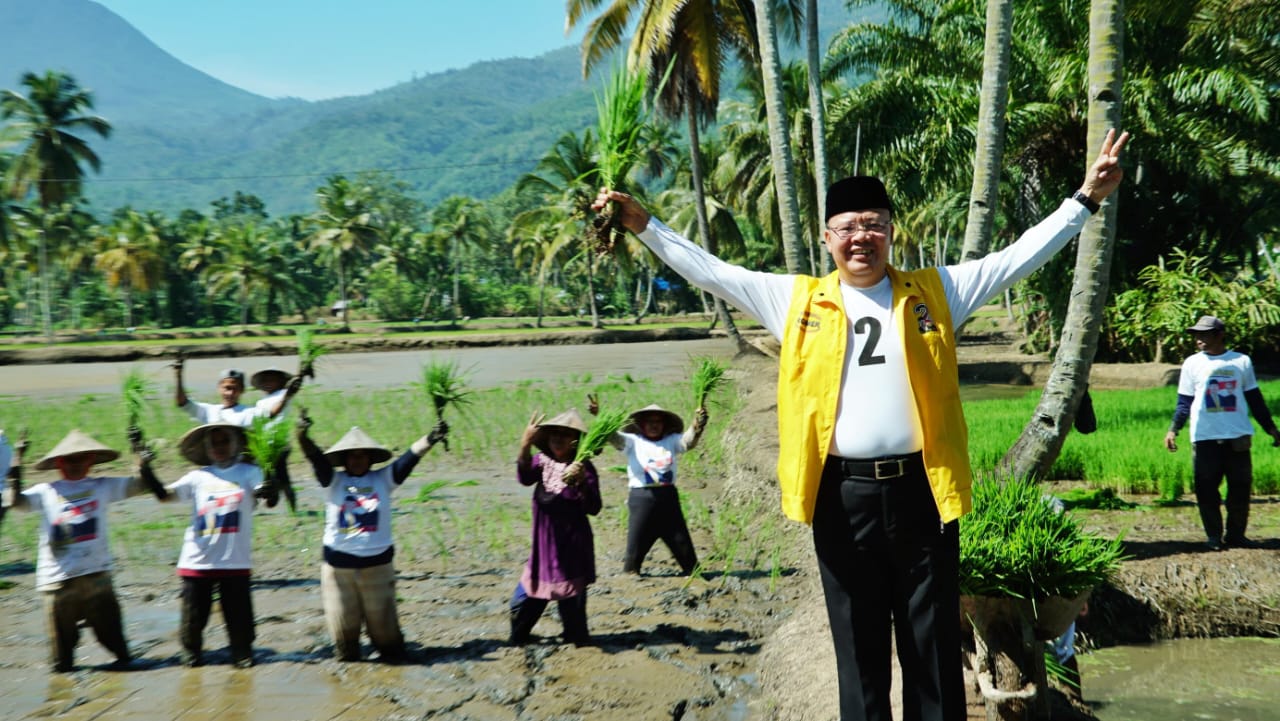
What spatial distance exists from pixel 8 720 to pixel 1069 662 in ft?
17.6

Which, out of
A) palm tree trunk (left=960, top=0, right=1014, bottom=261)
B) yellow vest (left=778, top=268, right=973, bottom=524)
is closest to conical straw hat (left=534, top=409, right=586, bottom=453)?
yellow vest (left=778, top=268, right=973, bottom=524)

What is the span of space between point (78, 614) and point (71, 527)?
0.50 m

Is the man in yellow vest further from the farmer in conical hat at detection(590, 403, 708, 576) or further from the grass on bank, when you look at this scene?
the grass on bank

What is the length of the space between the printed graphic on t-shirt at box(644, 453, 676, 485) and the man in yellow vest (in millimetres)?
4358

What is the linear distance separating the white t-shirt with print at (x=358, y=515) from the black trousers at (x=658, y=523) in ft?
7.17

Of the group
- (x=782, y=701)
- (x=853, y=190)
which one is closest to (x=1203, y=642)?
(x=782, y=701)

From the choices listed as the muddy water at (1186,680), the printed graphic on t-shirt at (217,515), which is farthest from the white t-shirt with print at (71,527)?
the muddy water at (1186,680)

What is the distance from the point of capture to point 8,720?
5.43 m

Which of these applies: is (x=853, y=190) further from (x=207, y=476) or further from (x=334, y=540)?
(x=207, y=476)

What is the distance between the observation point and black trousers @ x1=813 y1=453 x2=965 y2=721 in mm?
3258

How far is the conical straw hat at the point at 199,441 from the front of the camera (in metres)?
6.32

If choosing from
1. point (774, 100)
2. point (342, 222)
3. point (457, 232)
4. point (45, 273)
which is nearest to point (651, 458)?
point (774, 100)

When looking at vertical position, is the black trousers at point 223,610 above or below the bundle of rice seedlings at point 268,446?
below

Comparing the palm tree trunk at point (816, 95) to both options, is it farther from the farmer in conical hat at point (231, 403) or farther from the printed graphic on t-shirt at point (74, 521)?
the printed graphic on t-shirt at point (74, 521)
